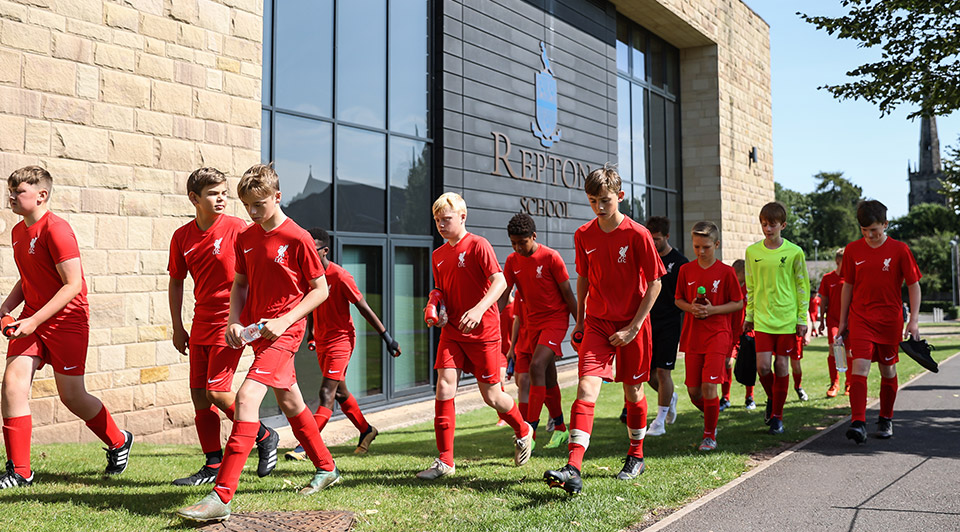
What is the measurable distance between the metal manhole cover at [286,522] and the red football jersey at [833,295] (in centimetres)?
822

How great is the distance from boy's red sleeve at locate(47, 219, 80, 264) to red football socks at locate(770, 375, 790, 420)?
19.7 feet

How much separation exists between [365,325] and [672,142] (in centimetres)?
1224

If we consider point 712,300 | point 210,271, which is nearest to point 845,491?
point 712,300

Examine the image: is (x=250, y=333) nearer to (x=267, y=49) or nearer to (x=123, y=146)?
(x=123, y=146)

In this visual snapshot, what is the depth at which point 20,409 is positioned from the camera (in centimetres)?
475

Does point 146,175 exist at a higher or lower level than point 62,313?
higher

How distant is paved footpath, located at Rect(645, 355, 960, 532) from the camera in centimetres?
432

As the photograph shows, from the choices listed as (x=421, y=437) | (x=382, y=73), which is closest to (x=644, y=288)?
(x=421, y=437)

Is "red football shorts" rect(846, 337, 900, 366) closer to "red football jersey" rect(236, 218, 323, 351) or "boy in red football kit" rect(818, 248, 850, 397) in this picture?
"boy in red football kit" rect(818, 248, 850, 397)

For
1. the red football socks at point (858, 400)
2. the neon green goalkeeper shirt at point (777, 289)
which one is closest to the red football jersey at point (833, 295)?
the neon green goalkeeper shirt at point (777, 289)

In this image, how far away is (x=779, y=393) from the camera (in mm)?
7121

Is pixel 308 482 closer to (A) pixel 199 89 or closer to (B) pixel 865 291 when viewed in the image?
(A) pixel 199 89

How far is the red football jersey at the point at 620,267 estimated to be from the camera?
510 centimetres

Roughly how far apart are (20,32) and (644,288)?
5538 millimetres
